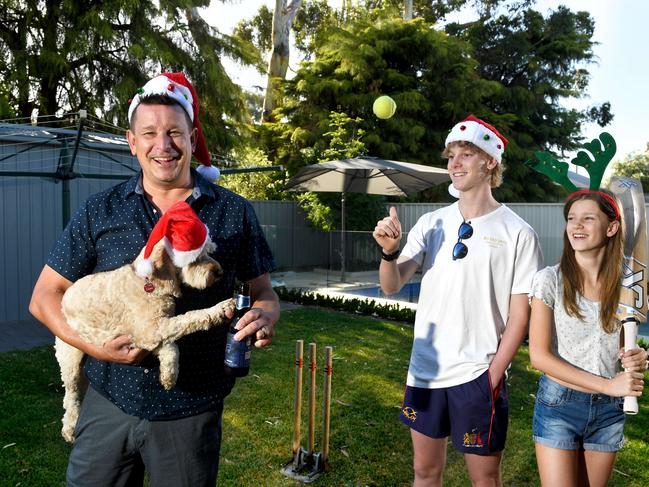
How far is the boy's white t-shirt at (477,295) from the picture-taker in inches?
114

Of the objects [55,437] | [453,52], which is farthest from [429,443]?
[453,52]

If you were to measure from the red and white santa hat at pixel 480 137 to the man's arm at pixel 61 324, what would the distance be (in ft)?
6.69

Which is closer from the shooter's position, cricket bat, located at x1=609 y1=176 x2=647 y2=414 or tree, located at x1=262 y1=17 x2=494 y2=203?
cricket bat, located at x1=609 y1=176 x2=647 y2=414

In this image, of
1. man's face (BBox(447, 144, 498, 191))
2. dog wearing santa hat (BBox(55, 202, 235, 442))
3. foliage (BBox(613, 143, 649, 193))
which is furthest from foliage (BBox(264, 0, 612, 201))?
foliage (BBox(613, 143, 649, 193))

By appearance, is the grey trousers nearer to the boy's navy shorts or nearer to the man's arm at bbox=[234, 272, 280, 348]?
the man's arm at bbox=[234, 272, 280, 348]

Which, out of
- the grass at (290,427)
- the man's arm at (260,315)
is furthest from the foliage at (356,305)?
the man's arm at (260,315)

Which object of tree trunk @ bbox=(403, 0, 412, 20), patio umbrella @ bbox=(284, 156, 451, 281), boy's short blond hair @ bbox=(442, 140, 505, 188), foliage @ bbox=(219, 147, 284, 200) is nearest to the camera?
boy's short blond hair @ bbox=(442, 140, 505, 188)

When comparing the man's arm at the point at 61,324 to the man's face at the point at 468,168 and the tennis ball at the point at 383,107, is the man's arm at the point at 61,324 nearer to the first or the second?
the man's face at the point at 468,168

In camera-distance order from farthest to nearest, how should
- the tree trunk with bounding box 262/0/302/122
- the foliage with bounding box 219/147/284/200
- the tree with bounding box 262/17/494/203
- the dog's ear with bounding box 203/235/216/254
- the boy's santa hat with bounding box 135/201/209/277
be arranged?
the tree trunk with bounding box 262/0/302/122 → the tree with bounding box 262/17/494/203 → the foliage with bounding box 219/147/284/200 → the dog's ear with bounding box 203/235/216/254 → the boy's santa hat with bounding box 135/201/209/277

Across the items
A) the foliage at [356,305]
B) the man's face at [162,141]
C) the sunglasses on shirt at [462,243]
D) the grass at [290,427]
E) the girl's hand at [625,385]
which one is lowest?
the grass at [290,427]

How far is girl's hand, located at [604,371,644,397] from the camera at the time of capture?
2496mm

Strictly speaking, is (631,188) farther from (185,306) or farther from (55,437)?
(55,437)

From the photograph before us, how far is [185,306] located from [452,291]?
1.51 m

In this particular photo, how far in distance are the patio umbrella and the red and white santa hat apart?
1081 centimetres
